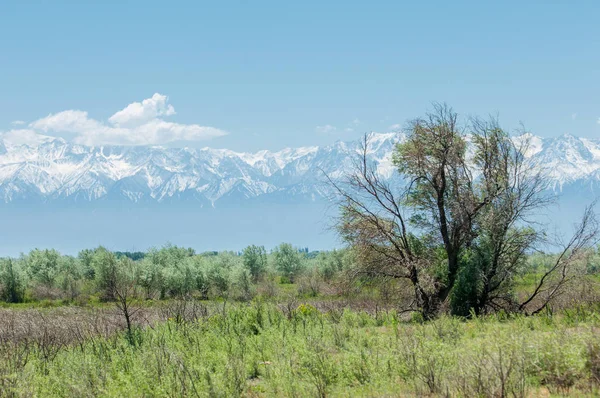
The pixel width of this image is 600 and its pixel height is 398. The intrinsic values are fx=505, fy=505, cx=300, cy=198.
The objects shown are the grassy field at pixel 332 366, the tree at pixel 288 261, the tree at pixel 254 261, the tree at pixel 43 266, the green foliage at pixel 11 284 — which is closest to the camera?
the grassy field at pixel 332 366

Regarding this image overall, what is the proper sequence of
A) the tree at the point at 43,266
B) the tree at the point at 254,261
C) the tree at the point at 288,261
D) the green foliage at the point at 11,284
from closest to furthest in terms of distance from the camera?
the green foliage at the point at 11,284 → the tree at the point at 43,266 → the tree at the point at 254,261 → the tree at the point at 288,261

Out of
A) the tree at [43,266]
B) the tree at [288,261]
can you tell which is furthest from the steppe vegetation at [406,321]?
the tree at [288,261]

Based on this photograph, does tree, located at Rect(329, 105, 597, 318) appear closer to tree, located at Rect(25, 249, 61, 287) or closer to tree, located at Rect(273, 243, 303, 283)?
tree, located at Rect(25, 249, 61, 287)

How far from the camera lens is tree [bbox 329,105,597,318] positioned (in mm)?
22844

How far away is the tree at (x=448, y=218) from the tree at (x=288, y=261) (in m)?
65.5

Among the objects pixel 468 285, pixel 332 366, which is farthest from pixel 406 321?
pixel 332 366

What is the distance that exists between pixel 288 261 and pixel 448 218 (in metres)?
71.5

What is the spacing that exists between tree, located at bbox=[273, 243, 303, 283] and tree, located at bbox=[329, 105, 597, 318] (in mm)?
65469

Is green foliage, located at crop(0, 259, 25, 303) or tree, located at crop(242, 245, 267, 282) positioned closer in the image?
green foliage, located at crop(0, 259, 25, 303)

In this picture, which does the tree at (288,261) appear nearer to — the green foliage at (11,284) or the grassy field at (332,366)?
the green foliage at (11,284)

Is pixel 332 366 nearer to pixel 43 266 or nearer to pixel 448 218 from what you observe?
pixel 448 218

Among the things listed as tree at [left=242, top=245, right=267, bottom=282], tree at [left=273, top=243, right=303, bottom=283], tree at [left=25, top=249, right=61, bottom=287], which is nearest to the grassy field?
tree at [left=25, top=249, right=61, bottom=287]

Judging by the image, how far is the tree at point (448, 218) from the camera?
22844mm

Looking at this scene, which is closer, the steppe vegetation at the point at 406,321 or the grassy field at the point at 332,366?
the grassy field at the point at 332,366
